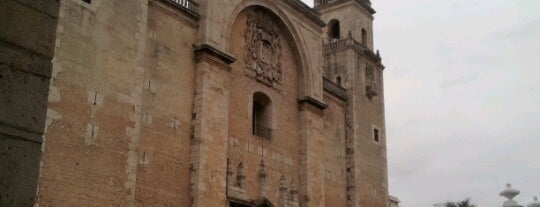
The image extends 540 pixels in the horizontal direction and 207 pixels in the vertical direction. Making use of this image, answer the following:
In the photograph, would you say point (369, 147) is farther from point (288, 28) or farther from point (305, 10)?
point (288, 28)

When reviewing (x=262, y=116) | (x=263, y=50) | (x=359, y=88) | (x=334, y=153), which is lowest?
(x=334, y=153)

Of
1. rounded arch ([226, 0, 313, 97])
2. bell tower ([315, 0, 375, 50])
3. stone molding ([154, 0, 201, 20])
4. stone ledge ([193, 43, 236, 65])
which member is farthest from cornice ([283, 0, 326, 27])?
stone ledge ([193, 43, 236, 65])

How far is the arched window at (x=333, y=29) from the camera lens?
30469 mm

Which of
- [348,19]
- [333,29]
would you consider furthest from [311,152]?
[333,29]

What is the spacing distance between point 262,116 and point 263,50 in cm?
235

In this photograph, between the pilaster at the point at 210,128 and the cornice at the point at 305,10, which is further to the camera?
the cornice at the point at 305,10

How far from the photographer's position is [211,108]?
755 inches

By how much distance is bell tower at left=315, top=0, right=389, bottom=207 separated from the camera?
26.9 meters

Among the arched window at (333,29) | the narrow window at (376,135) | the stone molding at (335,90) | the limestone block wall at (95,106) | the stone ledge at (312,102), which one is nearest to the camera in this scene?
the limestone block wall at (95,106)

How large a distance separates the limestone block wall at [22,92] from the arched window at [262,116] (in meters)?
17.7

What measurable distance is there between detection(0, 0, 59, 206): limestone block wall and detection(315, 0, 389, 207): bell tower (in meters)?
22.3

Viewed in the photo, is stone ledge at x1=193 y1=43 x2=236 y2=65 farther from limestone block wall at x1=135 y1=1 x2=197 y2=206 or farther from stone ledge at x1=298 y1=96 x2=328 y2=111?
stone ledge at x1=298 y1=96 x2=328 y2=111

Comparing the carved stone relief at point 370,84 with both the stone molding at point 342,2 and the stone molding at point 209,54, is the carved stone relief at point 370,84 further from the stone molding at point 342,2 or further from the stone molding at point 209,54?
the stone molding at point 209,54

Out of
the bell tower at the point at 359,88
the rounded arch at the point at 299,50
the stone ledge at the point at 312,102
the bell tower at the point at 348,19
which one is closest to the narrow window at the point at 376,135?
the bell tower at the point at 359,88
